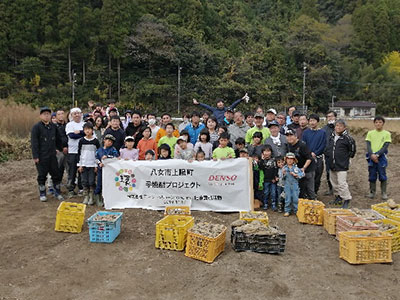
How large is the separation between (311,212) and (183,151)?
2.96 metres

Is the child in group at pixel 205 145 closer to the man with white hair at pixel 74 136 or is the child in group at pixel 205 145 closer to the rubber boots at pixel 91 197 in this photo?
the rubber boots at pixel 91 197

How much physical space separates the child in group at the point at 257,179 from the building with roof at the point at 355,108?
46211 millimetres

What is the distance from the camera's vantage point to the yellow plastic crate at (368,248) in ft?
16.4

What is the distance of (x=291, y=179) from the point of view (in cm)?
718

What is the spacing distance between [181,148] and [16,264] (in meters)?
3.95

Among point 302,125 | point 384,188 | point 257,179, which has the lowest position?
point 384,188

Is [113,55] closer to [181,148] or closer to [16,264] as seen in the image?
[181,148]

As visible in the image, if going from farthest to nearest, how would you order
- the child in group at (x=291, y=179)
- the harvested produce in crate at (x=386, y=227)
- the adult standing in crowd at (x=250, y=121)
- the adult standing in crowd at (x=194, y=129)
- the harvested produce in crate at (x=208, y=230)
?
the adult standing in crowd at (x=250, y=121), the adult standing in crowd at (x=194, y=129), the child in group at (x=291, y=179), the harvested produce in crate at (x=386, y=227), the harvested produce in crate at (x=208, y=230)

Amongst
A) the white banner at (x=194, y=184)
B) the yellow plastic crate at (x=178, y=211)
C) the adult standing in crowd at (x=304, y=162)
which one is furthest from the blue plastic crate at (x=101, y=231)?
the adult standing in crowd at (x=304, y=162)

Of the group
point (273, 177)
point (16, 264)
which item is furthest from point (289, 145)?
point (16, 264)

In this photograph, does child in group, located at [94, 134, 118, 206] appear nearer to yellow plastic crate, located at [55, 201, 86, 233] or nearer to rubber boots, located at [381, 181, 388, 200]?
yellow plastic crate, located at [55, 201, 86, 233]

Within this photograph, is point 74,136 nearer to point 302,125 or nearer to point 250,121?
point 250,121

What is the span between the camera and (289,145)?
298 inches

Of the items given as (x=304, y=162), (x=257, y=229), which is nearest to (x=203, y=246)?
(x=257, y=229)
